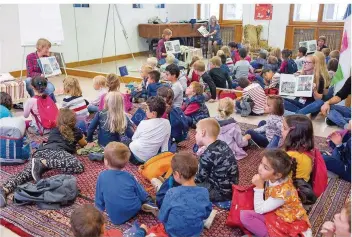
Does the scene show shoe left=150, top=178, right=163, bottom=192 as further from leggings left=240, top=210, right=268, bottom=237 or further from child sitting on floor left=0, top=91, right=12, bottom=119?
child sitting on floor left=0, top=91, right=12, bottom=119

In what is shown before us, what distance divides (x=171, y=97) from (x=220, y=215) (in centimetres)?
167

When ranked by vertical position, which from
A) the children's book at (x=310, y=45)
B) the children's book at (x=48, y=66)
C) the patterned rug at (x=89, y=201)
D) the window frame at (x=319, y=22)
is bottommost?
the patterned rug at (x=89, y=201)

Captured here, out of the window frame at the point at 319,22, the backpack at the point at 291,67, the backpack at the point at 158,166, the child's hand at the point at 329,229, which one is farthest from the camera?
the backpack at the point at 291,67

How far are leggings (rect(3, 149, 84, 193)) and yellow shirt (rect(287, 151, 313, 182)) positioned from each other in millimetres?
1906

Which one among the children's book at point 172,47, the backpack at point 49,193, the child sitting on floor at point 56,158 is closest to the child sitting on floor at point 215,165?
the backpack at point 49,193

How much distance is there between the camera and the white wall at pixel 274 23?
18.3 ft

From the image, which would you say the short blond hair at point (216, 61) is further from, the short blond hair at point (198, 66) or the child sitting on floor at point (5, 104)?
the child sitting on floor at point (5, 104)

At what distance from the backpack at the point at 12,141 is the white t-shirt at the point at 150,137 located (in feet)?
3.50

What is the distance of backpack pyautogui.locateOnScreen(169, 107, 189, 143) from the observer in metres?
3.79

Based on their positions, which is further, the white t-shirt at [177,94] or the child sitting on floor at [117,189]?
the white t-shirt at [177,94]

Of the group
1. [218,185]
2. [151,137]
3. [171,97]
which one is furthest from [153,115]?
[218,185]

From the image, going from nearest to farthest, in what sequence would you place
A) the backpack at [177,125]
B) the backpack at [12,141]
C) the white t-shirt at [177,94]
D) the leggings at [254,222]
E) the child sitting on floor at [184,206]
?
the child sitting on floor at [184,206]
the leggings at [254,222]
the backpack at [12,141]
the backpack at [177,125]
the white t-shirt at [177,94]

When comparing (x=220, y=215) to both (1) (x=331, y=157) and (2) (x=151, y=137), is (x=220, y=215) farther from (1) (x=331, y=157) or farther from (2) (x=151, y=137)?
(1) (x=331, y=157)

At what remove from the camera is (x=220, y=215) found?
8.55 feet
